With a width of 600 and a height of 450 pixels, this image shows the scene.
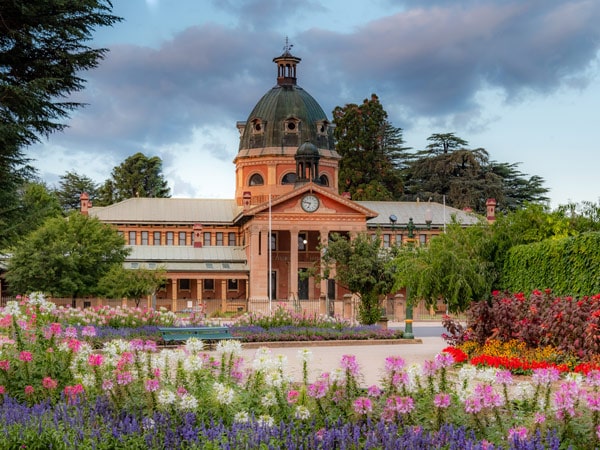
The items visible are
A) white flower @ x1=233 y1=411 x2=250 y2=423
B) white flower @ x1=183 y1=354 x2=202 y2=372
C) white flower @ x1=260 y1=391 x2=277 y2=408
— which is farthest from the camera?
white flower @ x1=183 y1=354 x2=202 y2=372

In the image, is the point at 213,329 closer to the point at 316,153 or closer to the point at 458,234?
the point at 458,234

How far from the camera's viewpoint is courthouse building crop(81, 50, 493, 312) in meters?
76.3

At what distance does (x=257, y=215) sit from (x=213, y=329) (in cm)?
4816

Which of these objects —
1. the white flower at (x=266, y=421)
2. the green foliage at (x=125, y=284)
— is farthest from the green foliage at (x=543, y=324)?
the green foliage at (x=125, y=284)

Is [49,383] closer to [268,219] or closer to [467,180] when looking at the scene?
[268,219]

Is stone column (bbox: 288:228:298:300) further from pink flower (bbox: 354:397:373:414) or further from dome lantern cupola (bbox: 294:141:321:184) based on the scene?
pink flower (bbox: 354:397:373:414)

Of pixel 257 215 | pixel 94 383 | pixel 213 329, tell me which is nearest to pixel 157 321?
pixel 213 329

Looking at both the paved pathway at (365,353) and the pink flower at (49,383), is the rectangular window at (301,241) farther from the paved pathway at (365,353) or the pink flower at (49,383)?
the pink flower at (49,383)

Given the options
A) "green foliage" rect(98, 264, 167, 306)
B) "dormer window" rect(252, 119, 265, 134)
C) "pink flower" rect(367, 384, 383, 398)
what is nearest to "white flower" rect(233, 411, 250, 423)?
"pink flower" rect(367, 384, 383, 398)

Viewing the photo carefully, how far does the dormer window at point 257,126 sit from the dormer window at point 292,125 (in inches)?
93.2

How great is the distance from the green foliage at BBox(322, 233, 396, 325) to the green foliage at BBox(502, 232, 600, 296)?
11.2 metres

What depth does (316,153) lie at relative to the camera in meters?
80.5

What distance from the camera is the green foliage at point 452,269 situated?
26938 millimetres

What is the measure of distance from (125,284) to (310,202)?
21.9 meters
